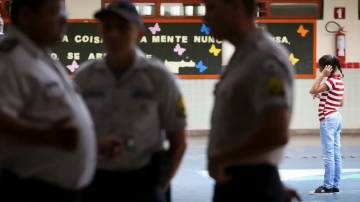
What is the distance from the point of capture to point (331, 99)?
654cm

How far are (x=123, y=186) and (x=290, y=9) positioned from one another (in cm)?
961

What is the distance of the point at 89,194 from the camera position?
8.94ft

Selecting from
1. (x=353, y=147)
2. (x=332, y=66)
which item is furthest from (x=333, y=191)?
A: (x=353, y=147)

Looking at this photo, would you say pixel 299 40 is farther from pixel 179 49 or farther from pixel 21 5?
pixel 21 5

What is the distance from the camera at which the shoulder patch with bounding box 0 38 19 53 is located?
2.22 meters

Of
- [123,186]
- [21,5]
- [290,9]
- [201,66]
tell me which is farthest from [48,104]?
[290,9]

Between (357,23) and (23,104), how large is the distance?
34.8ft

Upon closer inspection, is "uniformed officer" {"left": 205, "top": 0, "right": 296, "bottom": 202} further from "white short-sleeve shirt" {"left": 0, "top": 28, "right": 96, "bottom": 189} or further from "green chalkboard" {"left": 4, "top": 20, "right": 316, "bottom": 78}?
"green chalkboard" {"left": 4, "top": 20, "right": 316, "bottom": 78}

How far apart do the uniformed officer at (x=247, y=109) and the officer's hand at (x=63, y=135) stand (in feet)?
1.80

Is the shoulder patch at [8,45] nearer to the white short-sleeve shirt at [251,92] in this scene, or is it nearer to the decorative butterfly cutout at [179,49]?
the white short-sleeve shirt at [251,92]

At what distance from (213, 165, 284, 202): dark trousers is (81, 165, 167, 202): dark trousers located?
0.44 metres

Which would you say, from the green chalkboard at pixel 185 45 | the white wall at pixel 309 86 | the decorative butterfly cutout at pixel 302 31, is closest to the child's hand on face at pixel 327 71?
the green chalkboard at pixel 185 45

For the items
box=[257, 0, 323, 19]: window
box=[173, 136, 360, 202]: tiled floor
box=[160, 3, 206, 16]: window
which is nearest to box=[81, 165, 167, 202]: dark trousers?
box=[173, 136, 360, 202]: tiled floor

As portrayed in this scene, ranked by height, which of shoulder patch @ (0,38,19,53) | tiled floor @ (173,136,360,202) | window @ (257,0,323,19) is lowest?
tiled floor @ (173,136,360,202)
